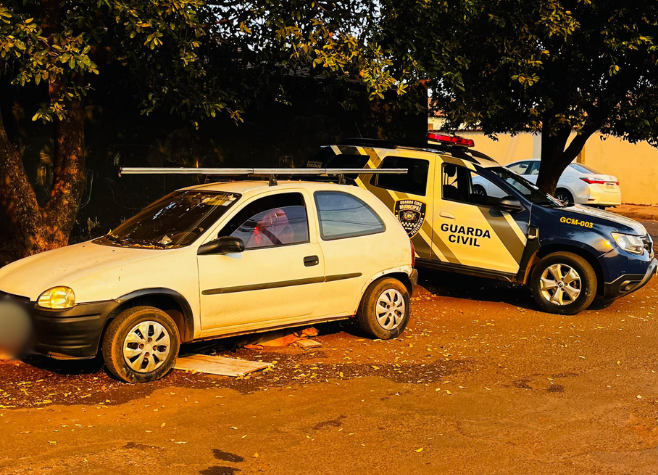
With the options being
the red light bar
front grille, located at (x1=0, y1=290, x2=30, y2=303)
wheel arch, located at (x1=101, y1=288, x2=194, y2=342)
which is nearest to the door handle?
wheel arch, located at (x1=101, y1=288, x2=194, y2=342)

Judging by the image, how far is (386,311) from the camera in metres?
8.03

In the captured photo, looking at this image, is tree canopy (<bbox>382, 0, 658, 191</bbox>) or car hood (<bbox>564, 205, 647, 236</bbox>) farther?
tree canopy (<bbox>382, 0, 658, 191</bbox>)

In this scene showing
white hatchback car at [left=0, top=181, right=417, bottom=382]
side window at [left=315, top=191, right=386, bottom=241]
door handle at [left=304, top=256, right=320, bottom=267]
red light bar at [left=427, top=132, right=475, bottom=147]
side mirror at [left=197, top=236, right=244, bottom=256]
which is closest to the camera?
white hatchback car at [left=0, top=181, right=417, bottom=382]

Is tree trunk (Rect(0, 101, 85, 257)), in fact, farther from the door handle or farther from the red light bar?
the red light bar

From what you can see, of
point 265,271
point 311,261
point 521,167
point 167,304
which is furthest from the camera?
point 521,167

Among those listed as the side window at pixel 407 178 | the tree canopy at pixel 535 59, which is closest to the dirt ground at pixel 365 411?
the side window at pixel 407 178

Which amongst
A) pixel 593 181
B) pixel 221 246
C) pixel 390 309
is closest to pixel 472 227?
pixel 390 309

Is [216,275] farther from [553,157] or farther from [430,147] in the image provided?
[553,157]

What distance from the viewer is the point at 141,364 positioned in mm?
6316

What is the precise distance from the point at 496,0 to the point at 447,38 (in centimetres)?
98

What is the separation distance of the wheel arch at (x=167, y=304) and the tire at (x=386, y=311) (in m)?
1.96

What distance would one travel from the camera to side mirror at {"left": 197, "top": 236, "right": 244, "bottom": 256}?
6711mm

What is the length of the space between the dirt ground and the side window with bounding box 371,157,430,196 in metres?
2.48

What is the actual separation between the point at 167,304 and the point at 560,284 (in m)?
5.06
